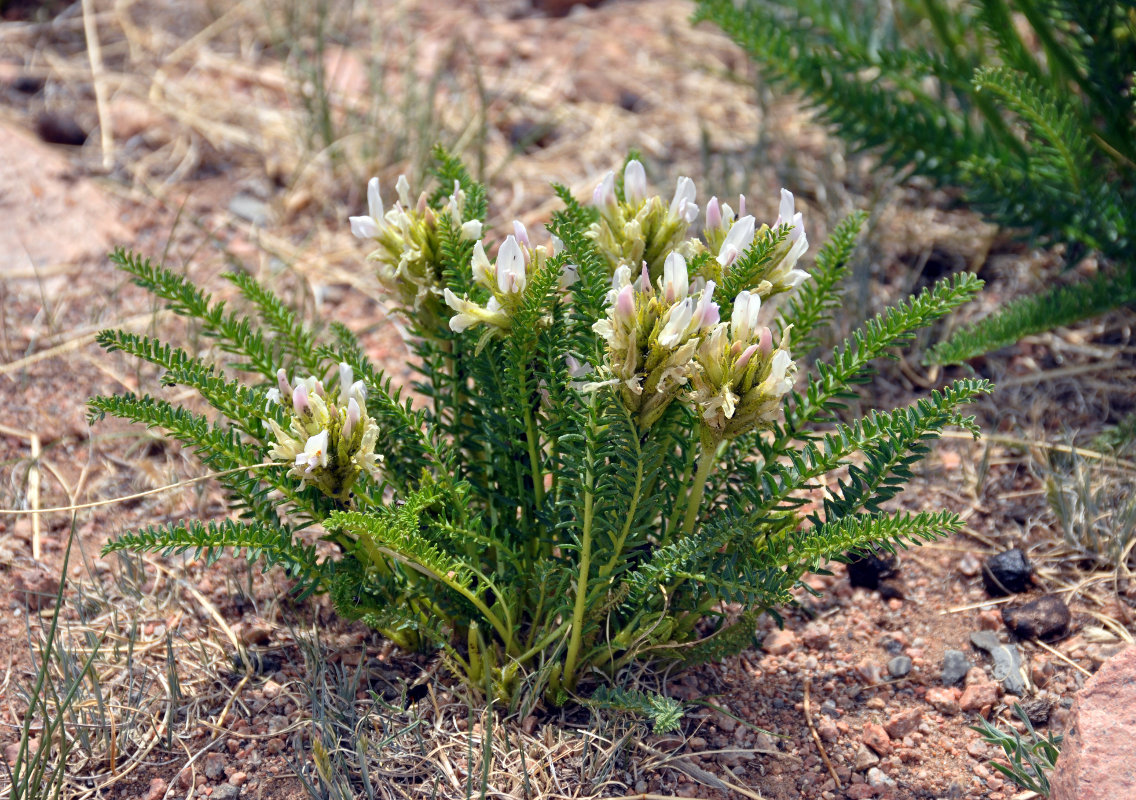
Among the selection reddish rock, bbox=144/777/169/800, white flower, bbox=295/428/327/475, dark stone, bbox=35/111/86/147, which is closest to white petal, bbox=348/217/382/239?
white flower, bbox=295/428/327/475

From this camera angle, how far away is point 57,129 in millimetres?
3963

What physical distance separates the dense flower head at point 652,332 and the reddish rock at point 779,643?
95 centimetres

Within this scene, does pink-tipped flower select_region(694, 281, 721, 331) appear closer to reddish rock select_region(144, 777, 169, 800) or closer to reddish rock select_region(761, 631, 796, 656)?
reddish rock select_region(761, 631, 796, 656)

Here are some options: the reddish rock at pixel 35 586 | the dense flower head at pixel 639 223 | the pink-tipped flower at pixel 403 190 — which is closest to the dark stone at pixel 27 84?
the reddish rock at pixel 35 586

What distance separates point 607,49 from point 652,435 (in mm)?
3418

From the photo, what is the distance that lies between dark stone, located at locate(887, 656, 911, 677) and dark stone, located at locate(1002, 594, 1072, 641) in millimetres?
272

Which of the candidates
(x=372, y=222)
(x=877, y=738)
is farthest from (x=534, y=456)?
(x=877, y=738)

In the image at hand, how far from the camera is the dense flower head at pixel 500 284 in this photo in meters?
1.76

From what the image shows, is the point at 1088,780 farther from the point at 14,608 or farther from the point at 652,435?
the point at 14,608

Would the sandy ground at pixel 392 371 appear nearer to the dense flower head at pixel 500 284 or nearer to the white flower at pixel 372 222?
the dense flower head at pixel 500 284

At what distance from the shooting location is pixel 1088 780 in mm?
1788

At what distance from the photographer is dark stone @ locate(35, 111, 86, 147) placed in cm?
396

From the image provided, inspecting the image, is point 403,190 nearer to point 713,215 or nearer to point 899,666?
point 713,215

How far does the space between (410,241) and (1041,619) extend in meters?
1.65
